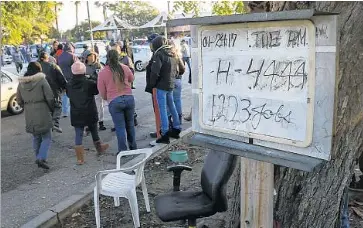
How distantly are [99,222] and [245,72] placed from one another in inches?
105

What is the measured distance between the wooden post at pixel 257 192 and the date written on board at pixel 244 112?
0.31 metres

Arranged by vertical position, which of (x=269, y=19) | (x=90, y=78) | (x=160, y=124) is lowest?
(x=160, y=124)

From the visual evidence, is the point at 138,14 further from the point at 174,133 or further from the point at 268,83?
the point at 268,83

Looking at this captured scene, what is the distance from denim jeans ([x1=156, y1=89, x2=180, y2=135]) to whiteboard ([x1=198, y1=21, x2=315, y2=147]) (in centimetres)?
427

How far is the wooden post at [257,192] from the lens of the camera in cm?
219

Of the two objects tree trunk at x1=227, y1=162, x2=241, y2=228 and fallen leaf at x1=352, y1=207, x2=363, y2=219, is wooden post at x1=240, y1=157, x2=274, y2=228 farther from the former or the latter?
fallen leaf at x1=352, y1=207, x2=363, y2=219

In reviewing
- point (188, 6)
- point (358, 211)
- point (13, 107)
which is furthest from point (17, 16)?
point (358, 211)

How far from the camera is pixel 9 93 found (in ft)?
34.6

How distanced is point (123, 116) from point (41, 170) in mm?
1455

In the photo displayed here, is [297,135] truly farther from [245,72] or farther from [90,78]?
[90,78]

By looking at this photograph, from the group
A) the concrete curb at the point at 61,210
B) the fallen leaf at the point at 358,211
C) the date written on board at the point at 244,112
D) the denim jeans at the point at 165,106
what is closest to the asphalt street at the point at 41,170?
the concrete curb at the point at 61,210

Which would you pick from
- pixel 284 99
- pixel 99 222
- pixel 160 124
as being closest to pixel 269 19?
pixel 284 99

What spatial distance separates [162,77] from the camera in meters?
6.36

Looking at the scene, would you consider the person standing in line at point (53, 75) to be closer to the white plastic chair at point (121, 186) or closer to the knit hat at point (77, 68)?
the knit hat at point (77, 68)
